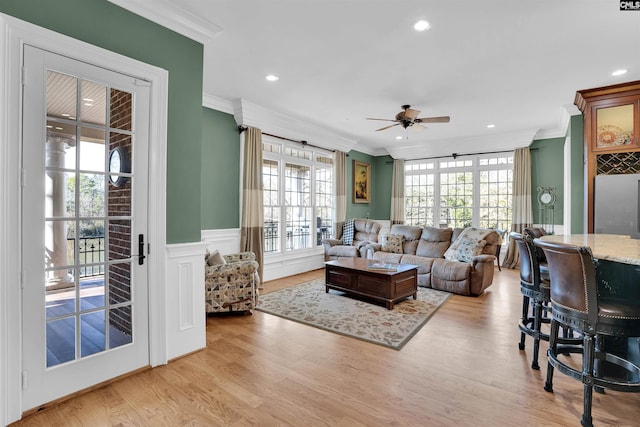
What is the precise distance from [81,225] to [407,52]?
3307 millimetres

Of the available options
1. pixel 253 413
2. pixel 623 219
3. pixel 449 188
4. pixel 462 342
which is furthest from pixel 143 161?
pixel 449 188

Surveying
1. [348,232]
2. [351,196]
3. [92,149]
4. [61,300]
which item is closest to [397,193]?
[351,196]

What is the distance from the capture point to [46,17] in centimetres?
207

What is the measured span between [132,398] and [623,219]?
554 centimetres

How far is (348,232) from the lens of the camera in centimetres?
732

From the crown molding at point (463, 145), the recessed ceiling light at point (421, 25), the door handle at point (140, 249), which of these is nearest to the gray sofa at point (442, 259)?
the crown molding at point (463, 145)

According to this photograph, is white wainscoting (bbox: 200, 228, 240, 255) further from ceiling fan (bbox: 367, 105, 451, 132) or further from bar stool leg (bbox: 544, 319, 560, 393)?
bar stool leg (bbox: 544, 319, 560, 393)

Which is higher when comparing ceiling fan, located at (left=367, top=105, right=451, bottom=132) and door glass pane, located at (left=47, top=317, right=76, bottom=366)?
ceiling fan, located at (left=367, top=105, right=451, bottom=132)

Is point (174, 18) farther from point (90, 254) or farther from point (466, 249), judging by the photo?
point (466, 249)

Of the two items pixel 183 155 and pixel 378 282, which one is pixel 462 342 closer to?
pixel 378 282

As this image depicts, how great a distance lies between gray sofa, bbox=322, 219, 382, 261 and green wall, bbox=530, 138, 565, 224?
3.37 m

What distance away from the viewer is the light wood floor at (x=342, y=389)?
198 centimetres

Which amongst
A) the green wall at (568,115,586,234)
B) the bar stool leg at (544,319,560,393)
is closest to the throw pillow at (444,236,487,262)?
the green wall at (568,115,586,234)

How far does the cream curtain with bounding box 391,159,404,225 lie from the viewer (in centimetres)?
848
